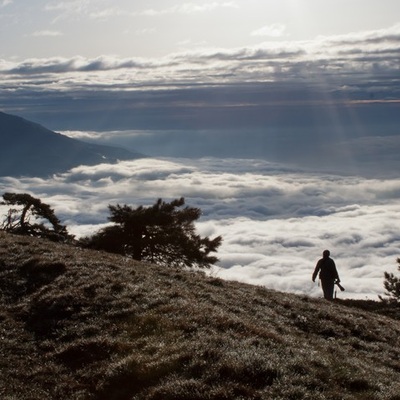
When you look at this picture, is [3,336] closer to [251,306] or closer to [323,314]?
[251,306]

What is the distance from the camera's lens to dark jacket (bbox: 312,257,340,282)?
29.3 metres

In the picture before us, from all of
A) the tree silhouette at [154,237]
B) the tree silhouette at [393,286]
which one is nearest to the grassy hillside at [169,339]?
the tree silhouette at [154,237]

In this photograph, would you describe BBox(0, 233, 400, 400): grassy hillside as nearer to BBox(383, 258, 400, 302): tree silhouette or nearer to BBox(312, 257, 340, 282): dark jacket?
BBox(312, 257, 340, 282): dark jacket

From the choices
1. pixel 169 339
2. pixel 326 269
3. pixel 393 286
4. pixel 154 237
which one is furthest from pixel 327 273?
pixel 393 286

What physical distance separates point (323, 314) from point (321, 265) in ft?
23.3

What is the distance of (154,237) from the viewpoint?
141ft

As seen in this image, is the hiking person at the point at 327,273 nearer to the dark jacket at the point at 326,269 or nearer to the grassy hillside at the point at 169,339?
the dark jacket at the point at 326,269

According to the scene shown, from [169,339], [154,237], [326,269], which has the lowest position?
[169,339]

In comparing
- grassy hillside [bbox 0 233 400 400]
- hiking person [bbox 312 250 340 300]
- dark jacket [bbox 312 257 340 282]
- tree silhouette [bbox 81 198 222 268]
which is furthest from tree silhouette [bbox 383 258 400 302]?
grassy hillside [bbox 0 233 400 400]

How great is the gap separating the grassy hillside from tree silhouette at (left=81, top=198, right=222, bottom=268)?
15561 millimetres

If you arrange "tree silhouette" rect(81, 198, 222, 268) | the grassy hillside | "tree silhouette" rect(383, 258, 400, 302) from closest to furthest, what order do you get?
the grassy hillside < "tree silhouette" rect(81, 198, 222, 268) < "tree silhouette" rect(383, 258, 400, 302)

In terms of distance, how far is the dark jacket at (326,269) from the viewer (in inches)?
1152

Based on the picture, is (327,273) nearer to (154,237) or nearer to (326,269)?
(326,269)

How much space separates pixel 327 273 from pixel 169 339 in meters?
15.5
